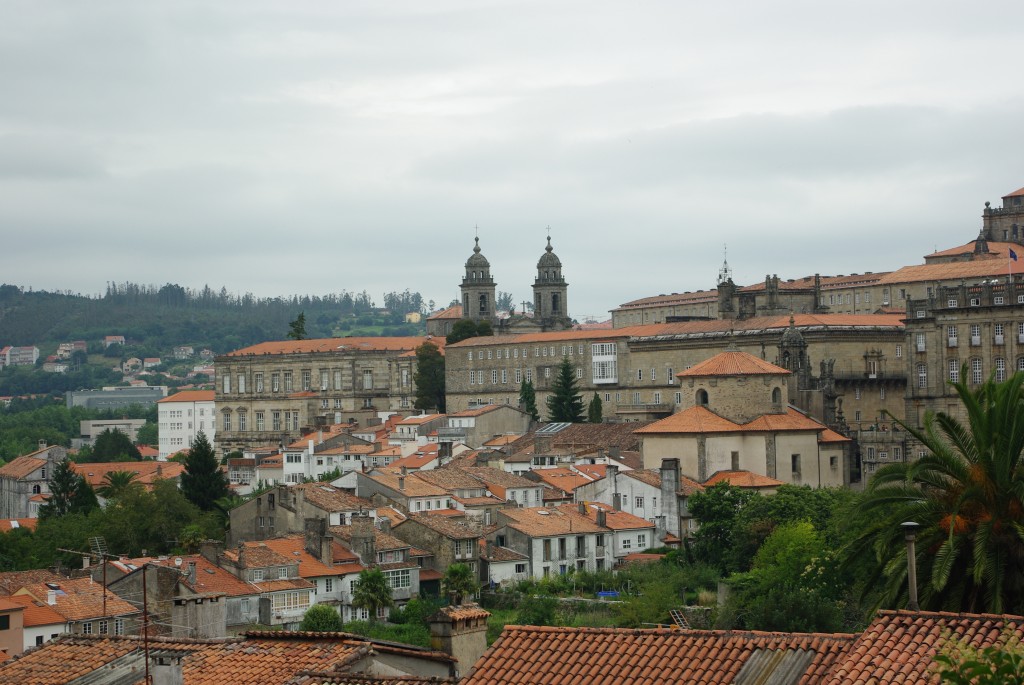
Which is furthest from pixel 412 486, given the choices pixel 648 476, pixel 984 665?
pixel 984 665

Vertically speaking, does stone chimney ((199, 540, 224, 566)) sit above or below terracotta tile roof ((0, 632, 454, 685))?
below

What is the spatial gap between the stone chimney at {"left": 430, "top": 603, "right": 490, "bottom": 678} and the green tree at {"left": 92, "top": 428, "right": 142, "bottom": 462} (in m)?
110

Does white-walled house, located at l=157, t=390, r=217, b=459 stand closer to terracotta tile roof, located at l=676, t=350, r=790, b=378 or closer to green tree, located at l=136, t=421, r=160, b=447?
green tree, located at l=136, t=421, r=160, b=447

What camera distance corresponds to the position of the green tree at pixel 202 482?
86938 millimetres

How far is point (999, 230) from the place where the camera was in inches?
5017

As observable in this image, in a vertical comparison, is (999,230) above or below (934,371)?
above

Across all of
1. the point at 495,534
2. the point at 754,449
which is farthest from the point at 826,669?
the point at 754,449

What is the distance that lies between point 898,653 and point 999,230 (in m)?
115

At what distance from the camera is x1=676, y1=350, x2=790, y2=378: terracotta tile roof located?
8500cm

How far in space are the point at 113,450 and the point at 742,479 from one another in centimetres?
7056

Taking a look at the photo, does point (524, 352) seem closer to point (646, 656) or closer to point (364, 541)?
point (364, 541)

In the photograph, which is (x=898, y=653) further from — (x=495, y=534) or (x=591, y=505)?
(x=591, y=505)

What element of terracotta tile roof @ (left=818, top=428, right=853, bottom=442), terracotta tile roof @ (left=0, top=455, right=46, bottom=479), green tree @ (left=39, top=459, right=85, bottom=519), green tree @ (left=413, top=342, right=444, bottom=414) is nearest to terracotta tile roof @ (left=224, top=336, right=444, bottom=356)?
Answer: green tree @ (left=413, top=342, right=444, bottom=414)

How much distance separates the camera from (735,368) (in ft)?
281
